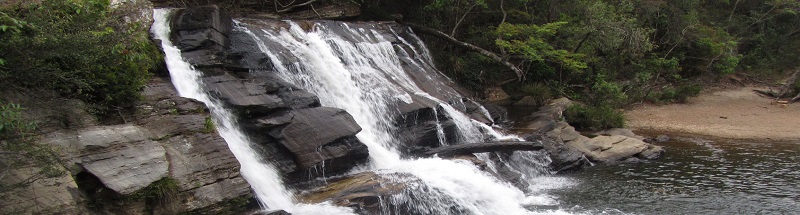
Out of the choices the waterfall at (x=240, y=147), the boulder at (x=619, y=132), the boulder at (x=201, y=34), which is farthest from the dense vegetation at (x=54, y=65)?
the boulder at (x=619, y=132)

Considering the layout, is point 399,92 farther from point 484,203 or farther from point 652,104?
point 652,104

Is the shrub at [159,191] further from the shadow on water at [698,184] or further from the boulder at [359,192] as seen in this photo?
the shadow on water at [698,184]

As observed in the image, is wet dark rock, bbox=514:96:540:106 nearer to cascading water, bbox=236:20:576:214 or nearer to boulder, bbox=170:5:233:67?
cascading water, bbox=236:20:576:214

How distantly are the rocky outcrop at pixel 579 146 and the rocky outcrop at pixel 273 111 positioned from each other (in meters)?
5.74

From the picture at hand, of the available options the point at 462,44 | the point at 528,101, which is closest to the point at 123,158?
the point at 462,44

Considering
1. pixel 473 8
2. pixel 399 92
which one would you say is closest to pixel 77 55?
pixel 399 92

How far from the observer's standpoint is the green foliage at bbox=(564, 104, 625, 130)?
17.0 meters

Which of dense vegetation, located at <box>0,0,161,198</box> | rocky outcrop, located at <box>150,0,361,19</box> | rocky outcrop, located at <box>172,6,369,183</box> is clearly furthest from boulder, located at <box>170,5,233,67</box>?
rocky outcrop, located at <box>150,0,361,19</box>

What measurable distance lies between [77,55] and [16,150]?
4.42 ft

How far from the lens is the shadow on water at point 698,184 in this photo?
9.80m

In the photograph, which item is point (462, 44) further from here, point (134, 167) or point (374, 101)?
point (134, 167)

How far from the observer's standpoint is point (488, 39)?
2008cm

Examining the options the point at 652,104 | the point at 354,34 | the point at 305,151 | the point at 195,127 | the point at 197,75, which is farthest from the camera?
the point at 652,104

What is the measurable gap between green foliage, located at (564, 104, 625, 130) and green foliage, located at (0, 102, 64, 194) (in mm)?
14909
